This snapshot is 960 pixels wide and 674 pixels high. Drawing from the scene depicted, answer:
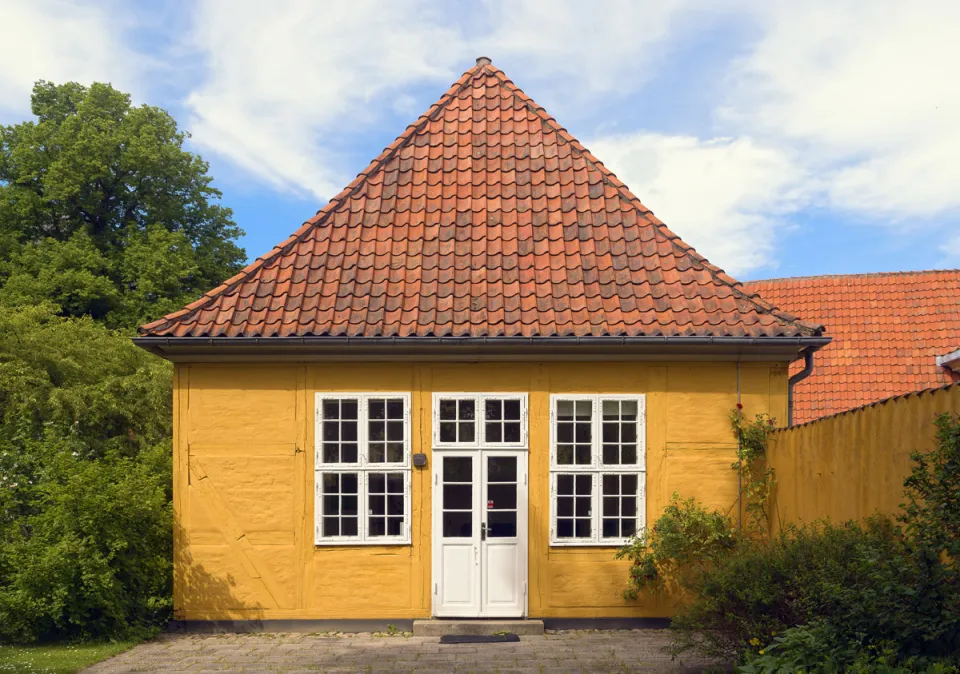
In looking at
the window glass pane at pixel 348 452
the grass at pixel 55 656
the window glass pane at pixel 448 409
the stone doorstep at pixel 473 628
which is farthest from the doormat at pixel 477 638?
the grass at pixel 55 656

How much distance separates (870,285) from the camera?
19031mm

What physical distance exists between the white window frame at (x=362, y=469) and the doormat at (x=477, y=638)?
1122mm

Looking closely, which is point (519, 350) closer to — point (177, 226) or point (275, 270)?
point (275, 270)

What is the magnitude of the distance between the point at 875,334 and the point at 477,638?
12.8m

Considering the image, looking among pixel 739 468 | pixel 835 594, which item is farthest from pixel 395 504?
pixel 835 594

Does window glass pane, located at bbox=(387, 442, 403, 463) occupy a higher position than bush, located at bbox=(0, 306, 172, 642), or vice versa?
window glass pane, located at bbox=(387, 442, 403, 463)

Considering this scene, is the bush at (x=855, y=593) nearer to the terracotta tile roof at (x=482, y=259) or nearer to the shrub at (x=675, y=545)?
the shrub at (x=675, y=545)

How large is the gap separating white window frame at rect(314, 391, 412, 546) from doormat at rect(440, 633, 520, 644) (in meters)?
1.12

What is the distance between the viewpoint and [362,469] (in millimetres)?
9211

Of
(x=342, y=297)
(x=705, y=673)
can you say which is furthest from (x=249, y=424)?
(x=705, y=673)

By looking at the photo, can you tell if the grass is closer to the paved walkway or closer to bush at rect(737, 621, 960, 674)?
the paved walkway

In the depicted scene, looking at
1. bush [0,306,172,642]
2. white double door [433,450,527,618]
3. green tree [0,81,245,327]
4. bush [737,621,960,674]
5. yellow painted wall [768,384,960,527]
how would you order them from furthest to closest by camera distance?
green tree [0,81,245,327], white double door [433,450,527,618], bush [0,306,172,642], yellow painted wall [768,384,960,527], bush [737,621,960,674]

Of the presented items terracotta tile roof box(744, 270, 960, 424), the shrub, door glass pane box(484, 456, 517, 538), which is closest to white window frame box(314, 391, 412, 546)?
door glass pane box(484, 456, 517, 538)

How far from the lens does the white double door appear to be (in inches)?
359
